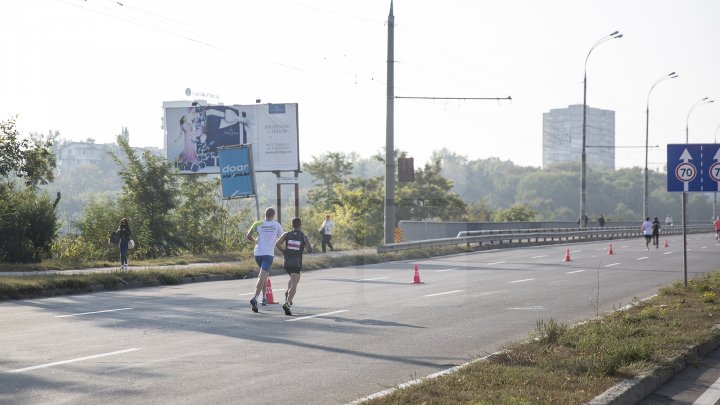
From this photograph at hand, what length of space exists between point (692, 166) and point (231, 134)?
29.5m

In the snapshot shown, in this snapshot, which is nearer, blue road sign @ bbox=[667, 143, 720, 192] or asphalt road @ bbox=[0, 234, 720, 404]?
asphalt road @ bbox=[0, 234, 720, 404]

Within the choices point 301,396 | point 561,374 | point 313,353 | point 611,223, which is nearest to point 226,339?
point 313,353

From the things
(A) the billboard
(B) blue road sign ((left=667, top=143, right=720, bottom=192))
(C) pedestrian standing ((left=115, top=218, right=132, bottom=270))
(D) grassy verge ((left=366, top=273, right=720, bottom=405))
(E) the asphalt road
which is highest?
(A) the billboard

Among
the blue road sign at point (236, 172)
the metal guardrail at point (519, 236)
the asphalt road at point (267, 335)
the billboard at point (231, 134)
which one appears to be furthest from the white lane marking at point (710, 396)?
the billboard at point (231, 134)

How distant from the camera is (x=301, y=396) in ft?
26.8

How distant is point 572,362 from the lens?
9156 mm

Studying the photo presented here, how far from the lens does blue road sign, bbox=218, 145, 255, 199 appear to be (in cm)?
3338

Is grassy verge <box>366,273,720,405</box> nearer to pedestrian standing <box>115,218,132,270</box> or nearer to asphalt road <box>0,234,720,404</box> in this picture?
asphalt road <box>0,234,720,404</box>

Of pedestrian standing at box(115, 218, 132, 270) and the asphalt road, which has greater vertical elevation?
pedestrian standing at box(115, 218, 132, 270)

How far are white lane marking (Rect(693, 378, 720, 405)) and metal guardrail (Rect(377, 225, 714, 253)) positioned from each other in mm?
26797

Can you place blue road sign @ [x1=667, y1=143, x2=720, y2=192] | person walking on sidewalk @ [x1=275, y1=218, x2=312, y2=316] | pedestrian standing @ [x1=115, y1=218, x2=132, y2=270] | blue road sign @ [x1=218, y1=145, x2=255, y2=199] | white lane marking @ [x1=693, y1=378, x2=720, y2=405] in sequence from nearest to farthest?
white lane marking @ [x1=693, y1=378, x2=720, y2=405]
person walking on sidewalk @ [x1=275, y1=218, x2=312, y2=316]
blue road sign @ [x1=667, y1=143, x2=720, y2=192]
pedestrian standing @ [x1=115, y1=218, x2=132, y2=270]
blue road sign @ [x1=218, y1=145, x2=255, y2=199]

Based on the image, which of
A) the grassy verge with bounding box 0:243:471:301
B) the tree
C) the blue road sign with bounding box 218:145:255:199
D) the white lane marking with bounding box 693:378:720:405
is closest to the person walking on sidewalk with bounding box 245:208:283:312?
the grassy verge with bounding box 0:243:471:301

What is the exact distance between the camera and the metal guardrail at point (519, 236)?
39.3 m

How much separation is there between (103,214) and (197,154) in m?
5.63
